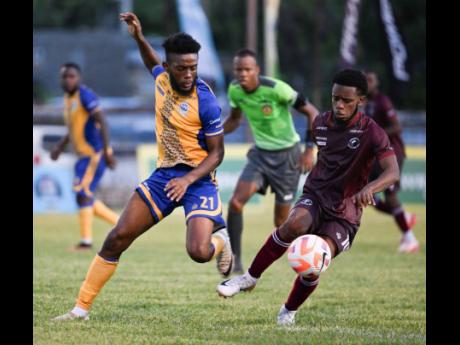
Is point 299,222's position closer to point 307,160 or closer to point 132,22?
point 132,22

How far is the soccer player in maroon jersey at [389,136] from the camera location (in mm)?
12578

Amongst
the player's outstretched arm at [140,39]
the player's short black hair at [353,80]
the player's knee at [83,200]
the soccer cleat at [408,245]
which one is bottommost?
the soccer cleat at [408,245]

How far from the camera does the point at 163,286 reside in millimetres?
9445

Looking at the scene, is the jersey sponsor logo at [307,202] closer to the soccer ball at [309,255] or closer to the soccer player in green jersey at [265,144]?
the soccer ball at [309,255]

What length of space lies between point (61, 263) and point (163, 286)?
2.32 m

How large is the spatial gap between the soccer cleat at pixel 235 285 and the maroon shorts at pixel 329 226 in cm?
65

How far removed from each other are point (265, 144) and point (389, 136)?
107 inches

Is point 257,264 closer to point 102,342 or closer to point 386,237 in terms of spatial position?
point 102,342

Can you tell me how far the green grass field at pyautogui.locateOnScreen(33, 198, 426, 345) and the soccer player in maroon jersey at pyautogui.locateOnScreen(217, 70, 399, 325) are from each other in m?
0.46

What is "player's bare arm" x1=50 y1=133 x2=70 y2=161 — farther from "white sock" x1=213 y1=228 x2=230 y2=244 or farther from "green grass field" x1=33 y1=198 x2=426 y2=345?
"white sock" x1=213 y1=228 x2=230 y2=244

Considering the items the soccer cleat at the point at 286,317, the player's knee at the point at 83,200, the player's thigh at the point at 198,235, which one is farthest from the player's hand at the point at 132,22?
the player's knee at the point at 83,200

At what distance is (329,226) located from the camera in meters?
7.10

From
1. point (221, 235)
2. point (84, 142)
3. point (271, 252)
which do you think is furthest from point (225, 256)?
point (84, 142)
